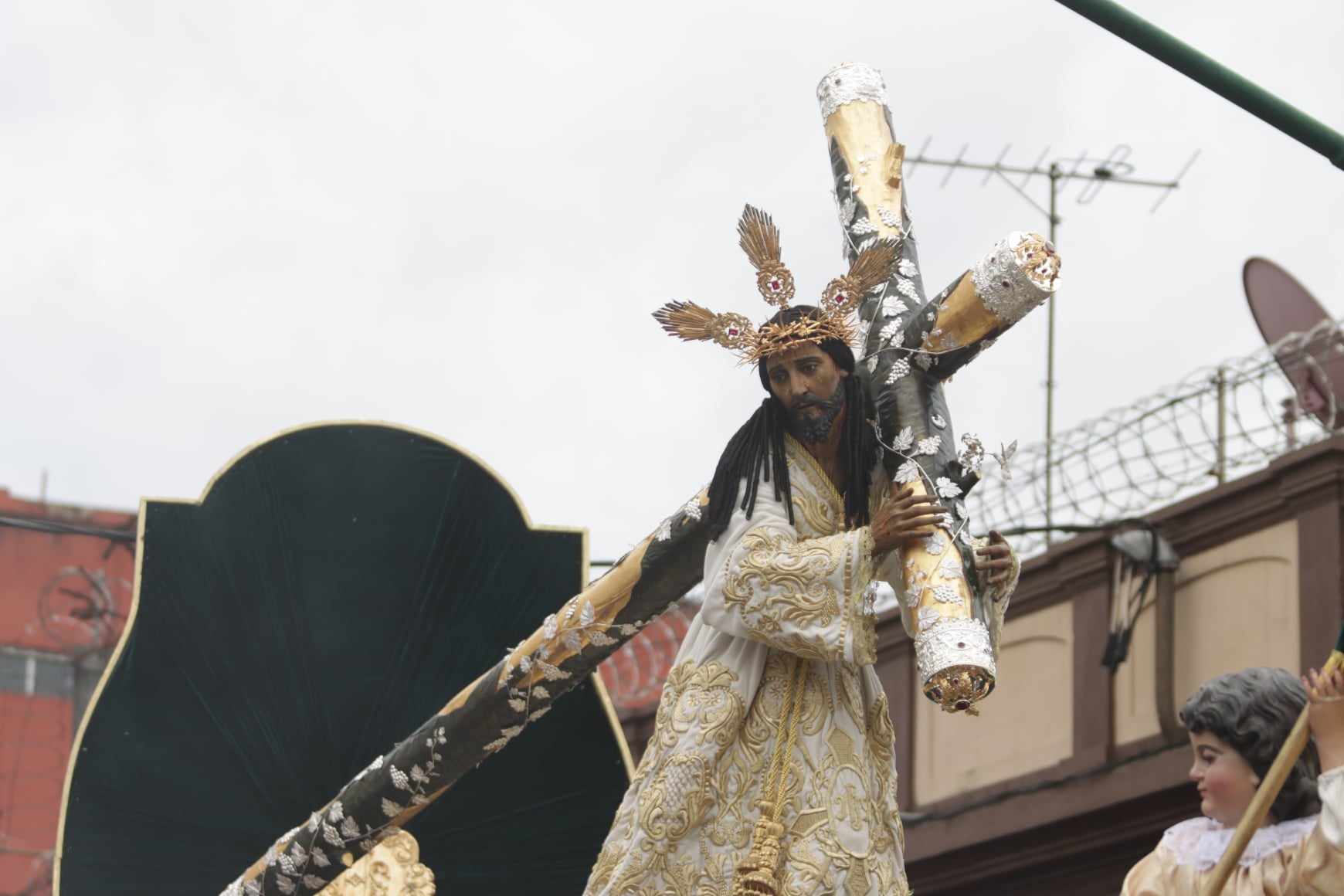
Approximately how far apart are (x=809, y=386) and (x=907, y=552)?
677mm

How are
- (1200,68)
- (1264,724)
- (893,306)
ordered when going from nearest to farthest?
(1200,68) → (1264,724) → (893,306)

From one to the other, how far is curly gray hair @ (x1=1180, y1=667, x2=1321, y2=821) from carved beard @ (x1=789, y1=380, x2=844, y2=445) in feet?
5.65

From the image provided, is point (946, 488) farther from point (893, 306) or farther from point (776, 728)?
point (776, 728)

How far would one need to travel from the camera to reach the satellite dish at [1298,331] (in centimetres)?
1862

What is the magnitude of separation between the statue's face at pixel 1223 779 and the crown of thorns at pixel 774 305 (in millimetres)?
1883

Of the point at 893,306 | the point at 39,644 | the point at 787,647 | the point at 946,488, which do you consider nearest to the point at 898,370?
the point at 893,306

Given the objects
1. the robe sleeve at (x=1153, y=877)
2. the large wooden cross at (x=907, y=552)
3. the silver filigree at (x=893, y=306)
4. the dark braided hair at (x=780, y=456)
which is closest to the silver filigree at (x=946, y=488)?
the large wooden cross at (x=907, y=552)

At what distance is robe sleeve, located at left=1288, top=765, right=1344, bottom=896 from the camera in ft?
24.5

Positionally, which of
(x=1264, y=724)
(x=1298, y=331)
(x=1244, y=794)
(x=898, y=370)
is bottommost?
(x=1244, y=794)

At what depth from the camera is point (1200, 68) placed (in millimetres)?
7461

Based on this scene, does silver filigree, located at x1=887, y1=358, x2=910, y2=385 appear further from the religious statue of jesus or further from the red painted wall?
the red painted wall

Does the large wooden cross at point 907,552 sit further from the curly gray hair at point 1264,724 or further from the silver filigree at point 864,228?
the curly gray hair at point 1264,724

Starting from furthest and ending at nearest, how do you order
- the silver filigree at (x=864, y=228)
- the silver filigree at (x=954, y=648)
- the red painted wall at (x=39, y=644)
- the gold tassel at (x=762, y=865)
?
the red painted wall at (x=39, y=644) < the silver filigree at (x=864, y=228) < the gold tassel at (x=762, y=865) < the silver filigree at (x=954, y=648)

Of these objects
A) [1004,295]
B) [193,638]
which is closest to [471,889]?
[193,638]
